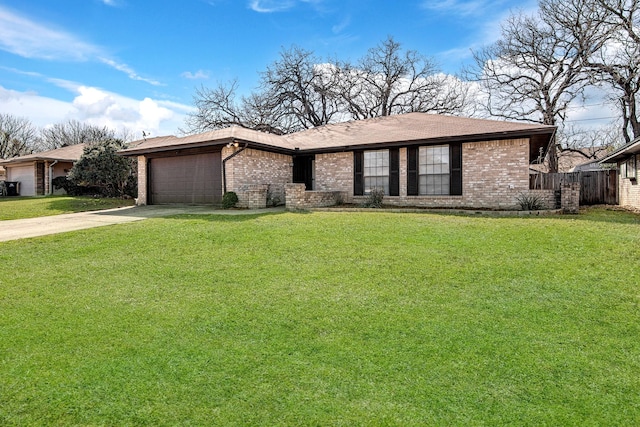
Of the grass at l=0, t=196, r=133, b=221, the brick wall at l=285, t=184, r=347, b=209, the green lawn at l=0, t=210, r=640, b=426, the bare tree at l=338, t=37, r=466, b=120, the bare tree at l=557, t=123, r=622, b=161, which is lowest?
the green lawn at l=0, t=210, r=640, b=426

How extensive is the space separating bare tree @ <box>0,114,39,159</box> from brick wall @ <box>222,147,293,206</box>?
42.2m

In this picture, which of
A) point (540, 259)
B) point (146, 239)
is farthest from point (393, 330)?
point (146, 239)

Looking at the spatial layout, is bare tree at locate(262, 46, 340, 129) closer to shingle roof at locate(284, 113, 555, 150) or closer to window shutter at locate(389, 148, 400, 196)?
shingle roof at locate(284, 113, 555, 150)

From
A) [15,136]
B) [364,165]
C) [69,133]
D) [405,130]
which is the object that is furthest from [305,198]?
[69,133]

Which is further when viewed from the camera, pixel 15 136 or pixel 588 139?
pixel 15 136

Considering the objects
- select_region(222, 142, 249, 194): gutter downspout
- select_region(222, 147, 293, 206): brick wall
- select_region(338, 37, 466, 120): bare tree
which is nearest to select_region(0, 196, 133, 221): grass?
select_region(222, 142, 249, 194): gutter downspout

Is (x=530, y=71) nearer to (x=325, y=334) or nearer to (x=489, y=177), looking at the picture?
(x=489, y=177)

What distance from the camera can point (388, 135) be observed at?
49.2 feet

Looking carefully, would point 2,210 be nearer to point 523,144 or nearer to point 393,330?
point 393,330

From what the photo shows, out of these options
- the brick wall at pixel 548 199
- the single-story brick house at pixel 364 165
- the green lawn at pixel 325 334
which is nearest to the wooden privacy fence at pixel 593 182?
the single-story brick house at pixel 364 165

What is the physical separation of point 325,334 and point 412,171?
1131 centimetres

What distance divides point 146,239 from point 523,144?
11824 mm

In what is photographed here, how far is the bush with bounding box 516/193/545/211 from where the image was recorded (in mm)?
11742

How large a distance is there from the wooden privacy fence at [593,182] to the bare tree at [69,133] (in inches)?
1914
